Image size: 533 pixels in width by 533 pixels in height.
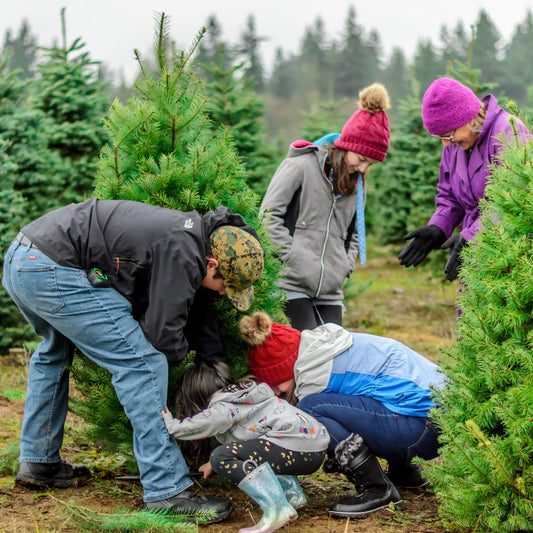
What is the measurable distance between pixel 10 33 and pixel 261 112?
189ft

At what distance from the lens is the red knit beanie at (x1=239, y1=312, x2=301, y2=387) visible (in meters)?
3.31

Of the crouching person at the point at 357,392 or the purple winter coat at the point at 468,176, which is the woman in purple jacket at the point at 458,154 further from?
the crouching person at the point at 357,392

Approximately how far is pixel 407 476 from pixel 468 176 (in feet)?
6.30

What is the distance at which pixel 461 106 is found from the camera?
3943 millimetres

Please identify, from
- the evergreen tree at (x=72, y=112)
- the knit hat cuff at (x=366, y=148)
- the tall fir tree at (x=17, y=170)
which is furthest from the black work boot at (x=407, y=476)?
the evergreen tree at (x=72, y=112)

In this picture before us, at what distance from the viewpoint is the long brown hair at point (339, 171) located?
4.52 metres

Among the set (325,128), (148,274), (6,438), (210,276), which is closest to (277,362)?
(210,276)

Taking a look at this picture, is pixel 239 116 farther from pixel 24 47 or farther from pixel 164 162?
pixel 24 47

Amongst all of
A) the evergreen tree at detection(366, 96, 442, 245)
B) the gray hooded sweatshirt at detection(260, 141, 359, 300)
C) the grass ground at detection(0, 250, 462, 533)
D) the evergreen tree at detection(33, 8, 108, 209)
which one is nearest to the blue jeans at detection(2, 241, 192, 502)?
the grass ground at detection(0, 250, 462, 533)

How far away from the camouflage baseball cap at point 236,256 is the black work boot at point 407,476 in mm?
1431

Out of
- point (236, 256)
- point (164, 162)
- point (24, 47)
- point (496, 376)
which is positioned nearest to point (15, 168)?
point (164, 162)

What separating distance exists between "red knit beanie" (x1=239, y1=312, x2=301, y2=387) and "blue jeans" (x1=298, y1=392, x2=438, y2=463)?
0.90 feet

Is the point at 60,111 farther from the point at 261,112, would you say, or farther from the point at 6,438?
the point at 6,438

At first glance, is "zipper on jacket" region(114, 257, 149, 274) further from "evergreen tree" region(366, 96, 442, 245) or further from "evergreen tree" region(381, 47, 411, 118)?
"evergreen tree" region(381, 47, 411, 118)
